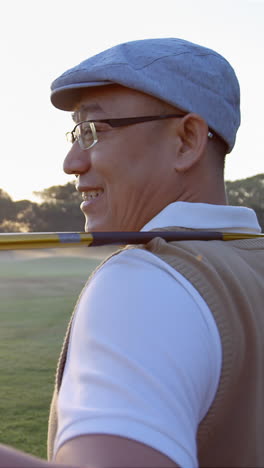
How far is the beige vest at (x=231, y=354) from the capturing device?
2.97 feet

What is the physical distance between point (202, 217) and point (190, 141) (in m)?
0.17

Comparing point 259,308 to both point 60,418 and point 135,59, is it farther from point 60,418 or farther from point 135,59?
point 135,59

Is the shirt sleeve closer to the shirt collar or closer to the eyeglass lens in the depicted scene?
the shirt collar

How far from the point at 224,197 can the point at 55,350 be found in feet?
19.3

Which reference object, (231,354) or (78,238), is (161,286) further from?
(78,238)

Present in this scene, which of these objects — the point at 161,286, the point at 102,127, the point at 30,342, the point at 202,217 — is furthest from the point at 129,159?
the point at 30,342

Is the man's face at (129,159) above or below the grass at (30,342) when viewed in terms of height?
above

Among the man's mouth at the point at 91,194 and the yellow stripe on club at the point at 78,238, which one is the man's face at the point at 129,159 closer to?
the man's mouth at the point at 91,194

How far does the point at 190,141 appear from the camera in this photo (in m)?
1.32

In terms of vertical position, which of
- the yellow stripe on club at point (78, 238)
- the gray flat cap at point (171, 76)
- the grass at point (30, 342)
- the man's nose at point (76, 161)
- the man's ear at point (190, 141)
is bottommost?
the grass at point (30, 342)

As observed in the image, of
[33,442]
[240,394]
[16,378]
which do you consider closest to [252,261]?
[240,394]

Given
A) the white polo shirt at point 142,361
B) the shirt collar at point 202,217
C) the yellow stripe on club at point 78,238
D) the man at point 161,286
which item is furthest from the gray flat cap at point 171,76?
the white polo shirt at point 142,361

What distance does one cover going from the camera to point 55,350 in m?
7.07

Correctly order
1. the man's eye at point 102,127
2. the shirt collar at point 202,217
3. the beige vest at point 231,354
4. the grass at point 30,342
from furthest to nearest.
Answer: the grass at point 30,342
the man's eye at point 102,127
the shirt collar at point 202,217
the beige vest at point 231,354
